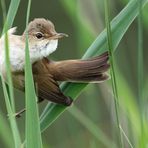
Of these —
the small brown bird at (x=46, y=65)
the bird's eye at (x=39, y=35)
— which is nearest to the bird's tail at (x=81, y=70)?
the small brown bird at (x=46, y=65)

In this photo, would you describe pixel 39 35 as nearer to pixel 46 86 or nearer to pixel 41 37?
pixel 41 37

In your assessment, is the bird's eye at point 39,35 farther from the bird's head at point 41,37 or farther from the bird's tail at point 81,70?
the bird's tail at point 81,70

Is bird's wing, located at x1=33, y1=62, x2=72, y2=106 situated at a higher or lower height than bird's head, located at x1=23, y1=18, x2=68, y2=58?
lower

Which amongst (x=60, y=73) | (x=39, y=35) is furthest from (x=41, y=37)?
(x=60, y=73)

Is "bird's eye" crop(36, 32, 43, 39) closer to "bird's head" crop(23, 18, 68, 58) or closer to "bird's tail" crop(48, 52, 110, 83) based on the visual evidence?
"bird's head" crop(23, 18, 68, 58)

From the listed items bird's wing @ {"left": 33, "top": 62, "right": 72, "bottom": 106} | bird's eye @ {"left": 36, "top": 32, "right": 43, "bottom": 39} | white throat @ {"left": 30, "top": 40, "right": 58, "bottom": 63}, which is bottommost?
bird's wing @ {"left": 33, "top": 62, "right": 72, "bottom": 106}

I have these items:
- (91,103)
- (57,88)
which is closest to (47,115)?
(57,88)

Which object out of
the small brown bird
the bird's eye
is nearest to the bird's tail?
the small brown bird
